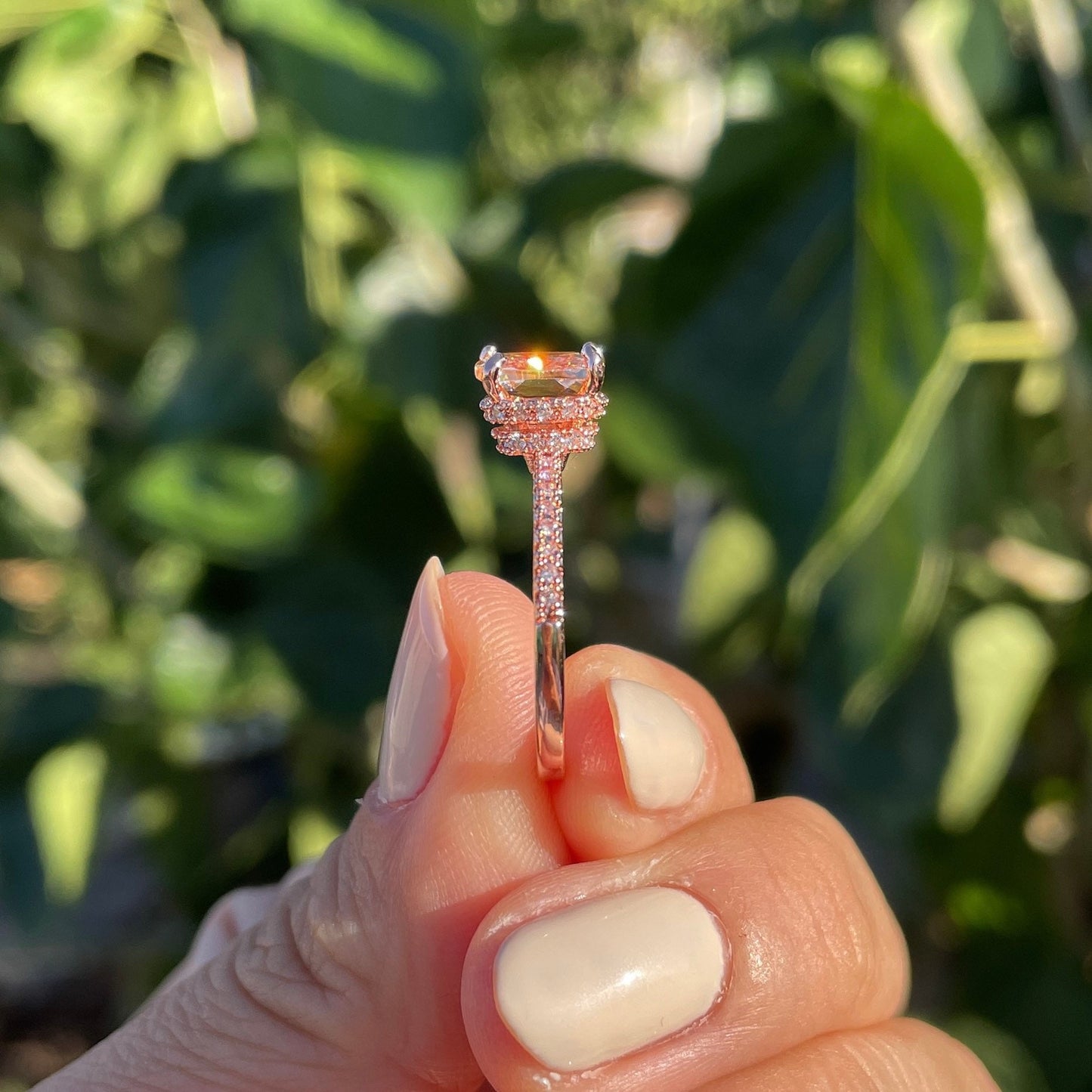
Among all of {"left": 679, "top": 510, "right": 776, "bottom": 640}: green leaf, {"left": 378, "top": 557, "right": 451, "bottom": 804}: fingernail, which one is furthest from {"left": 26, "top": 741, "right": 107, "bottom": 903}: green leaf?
{"left": 378, "top": 557, "right": 451, "bottom": 804}: fingernail

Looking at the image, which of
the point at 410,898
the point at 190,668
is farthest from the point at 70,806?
the point at 410,898

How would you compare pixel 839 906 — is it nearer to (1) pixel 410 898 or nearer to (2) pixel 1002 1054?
(1) pixel 410 898

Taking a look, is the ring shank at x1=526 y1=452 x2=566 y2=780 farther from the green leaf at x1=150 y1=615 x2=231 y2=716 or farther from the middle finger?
the green leaf at x1=150 y1=615 x2=231 y2=716

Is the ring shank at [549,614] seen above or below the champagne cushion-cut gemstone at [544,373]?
below

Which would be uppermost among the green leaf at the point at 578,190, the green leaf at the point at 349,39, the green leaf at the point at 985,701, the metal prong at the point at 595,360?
the green leaf at the point at 349,39

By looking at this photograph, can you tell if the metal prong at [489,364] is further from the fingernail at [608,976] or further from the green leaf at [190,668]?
the green leaf at [190,668]

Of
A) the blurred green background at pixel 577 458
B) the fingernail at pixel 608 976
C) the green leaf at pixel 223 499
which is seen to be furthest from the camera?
the green leaf at pixel 223 499

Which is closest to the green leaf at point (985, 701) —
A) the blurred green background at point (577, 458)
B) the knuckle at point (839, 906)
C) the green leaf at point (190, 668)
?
the blurred green background at point (577, 458)
